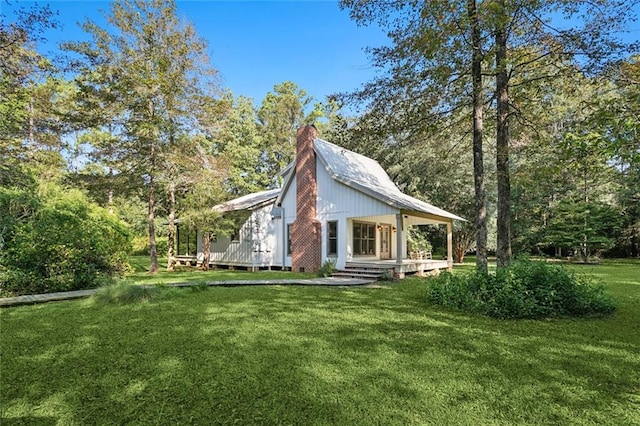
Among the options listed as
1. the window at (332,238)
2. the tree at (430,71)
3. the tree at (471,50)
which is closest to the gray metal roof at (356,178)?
the window at (332,238)

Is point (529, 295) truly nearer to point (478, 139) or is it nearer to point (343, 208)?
point (478, 139)

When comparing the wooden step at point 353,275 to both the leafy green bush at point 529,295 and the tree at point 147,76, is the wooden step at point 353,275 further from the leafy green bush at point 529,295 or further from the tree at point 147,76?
the tree at point 147,76

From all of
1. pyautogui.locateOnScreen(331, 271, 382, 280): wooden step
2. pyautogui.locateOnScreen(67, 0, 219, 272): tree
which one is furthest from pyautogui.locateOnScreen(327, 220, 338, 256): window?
pyautogui.locateOnScreen(67, 0, 219, 272): tree

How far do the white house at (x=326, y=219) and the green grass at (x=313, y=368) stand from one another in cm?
727

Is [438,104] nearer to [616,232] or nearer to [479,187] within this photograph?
[479,187]

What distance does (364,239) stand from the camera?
52.9ft

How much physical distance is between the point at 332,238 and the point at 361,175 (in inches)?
143

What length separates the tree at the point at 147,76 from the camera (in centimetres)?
1465

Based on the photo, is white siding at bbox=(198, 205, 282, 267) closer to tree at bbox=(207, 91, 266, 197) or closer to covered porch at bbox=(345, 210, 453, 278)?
covered porch at bbox=(345, 210, 453, 278)

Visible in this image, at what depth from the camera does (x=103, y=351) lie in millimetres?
4426

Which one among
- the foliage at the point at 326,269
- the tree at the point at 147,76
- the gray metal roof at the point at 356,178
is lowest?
the foliage at the point at 326,269

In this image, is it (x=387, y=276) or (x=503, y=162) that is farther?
(x=387, y=276)

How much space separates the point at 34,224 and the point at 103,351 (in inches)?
270

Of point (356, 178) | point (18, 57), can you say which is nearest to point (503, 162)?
point (356, 178)
